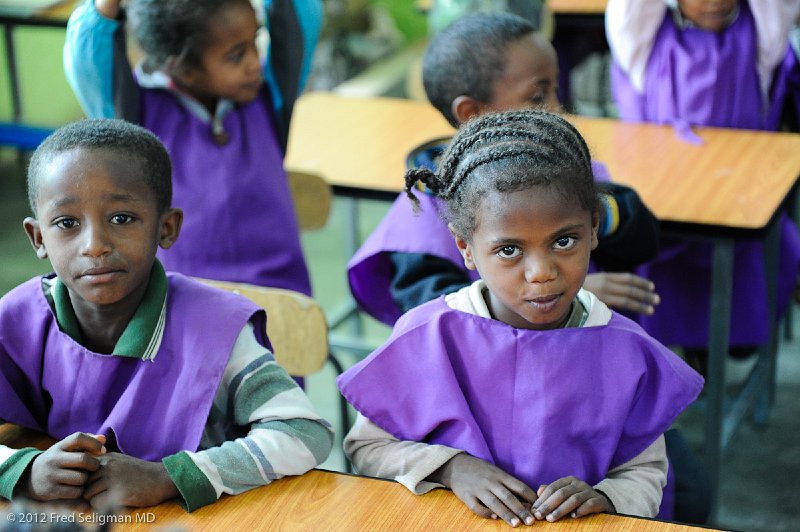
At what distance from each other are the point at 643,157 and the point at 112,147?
1552mm

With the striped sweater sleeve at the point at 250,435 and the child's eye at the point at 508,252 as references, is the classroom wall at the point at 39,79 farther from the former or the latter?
the child's eye at the point at 508,252

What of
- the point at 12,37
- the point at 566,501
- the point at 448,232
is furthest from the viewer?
the point at 12,37

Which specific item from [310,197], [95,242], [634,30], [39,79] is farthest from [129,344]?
[39,79]

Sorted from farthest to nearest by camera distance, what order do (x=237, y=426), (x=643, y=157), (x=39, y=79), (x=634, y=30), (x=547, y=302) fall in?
(x=39, y=79), (x=634, y=30), (x=643, y=157), (x=237, y=426), (x=547, y=302)

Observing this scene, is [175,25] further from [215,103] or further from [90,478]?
[90,478]

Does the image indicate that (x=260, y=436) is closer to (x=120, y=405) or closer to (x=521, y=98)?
(x=120, y=405)

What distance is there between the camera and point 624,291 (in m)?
2.02

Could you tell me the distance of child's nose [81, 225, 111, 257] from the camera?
1.50 metres

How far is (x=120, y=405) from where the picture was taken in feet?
5.04

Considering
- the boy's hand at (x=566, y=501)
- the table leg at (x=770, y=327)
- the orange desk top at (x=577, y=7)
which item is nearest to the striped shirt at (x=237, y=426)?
the boy's hand at (x=566, y=501)

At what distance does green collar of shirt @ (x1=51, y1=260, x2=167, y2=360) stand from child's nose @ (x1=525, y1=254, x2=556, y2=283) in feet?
1.71

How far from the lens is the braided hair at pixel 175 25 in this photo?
226 cm

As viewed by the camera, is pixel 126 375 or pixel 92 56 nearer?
pixel 126 375

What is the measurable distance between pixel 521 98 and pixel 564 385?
817mm
